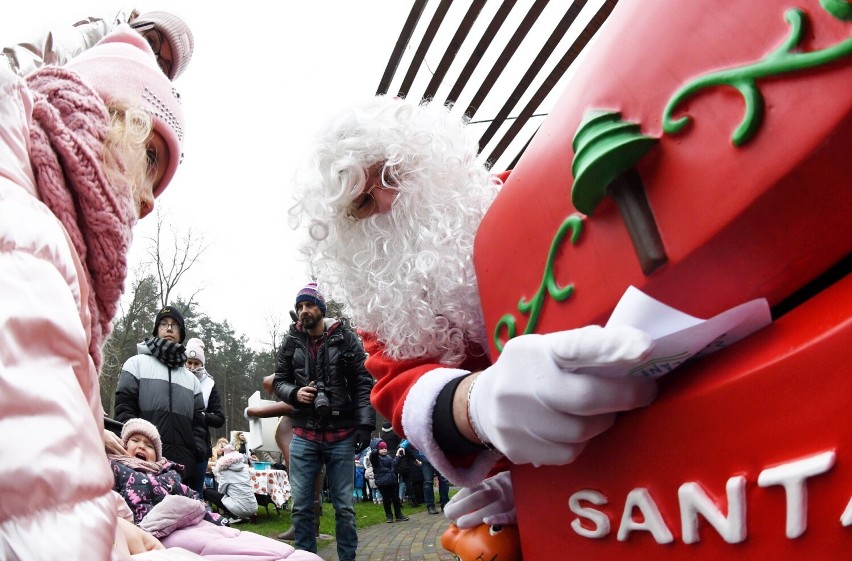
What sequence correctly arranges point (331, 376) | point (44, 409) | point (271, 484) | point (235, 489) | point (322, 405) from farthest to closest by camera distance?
point (271, 484) → point (235, 489) → point (331, 376) → point (322, 405) → point (44, 409)

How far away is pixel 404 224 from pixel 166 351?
310 cm

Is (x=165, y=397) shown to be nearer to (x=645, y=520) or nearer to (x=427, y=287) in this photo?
(x=427, y=287)

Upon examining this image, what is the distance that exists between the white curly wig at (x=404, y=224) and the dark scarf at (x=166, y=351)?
279cm

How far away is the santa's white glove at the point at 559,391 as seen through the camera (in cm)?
79

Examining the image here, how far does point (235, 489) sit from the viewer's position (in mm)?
8070

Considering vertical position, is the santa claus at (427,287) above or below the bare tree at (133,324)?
below

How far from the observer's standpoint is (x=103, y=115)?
1.13m

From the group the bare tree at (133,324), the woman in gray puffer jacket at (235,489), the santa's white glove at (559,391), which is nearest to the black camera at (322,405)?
the santa's white glove at (559,391)

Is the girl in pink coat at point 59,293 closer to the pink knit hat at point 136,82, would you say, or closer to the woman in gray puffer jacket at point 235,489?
the pink knit hat at point 136,82

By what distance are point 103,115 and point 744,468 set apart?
3.83 feet

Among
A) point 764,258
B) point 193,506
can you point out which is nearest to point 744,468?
point 764,258

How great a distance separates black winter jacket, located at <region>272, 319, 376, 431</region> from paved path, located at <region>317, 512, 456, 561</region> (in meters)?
1.34

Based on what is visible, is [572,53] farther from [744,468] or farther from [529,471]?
[744,468]

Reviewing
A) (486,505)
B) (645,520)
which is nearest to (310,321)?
(486,505)
